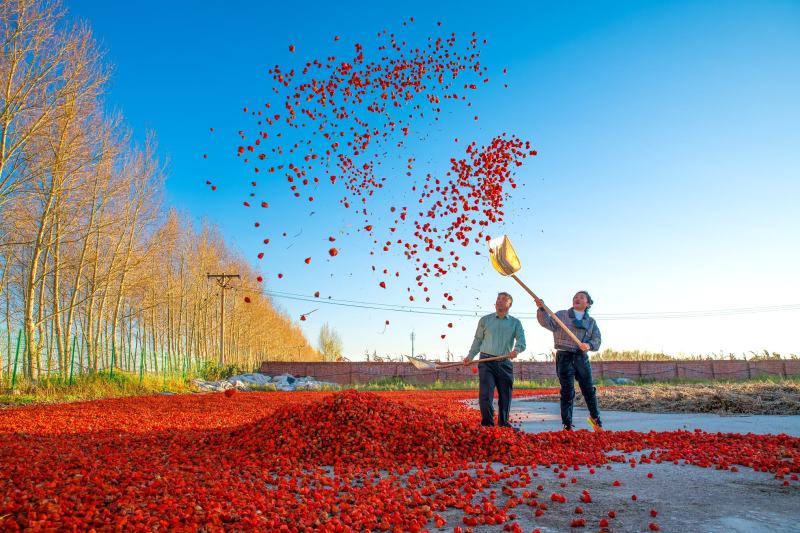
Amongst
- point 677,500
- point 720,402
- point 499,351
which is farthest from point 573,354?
point 720,402

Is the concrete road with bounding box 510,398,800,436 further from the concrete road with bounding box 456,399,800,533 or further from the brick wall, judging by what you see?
the brick wall

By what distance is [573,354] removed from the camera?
6.72 metres

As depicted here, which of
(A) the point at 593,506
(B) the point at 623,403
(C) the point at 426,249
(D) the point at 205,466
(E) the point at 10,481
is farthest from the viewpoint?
(B) the point at 623,403

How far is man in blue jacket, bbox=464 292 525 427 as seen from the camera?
6570 mm

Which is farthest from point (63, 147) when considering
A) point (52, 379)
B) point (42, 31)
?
point (52, 379)

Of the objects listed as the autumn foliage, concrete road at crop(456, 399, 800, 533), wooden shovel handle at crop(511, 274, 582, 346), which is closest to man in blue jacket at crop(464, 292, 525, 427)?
wooden shovel handle at crop(511, 274, 582, 346)

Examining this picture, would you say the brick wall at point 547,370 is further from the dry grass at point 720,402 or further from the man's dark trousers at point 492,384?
the man's dark trousers at point 492,384

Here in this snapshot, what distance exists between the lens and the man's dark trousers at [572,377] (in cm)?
666

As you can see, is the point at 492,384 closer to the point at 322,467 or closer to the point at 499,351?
the point at 499,351

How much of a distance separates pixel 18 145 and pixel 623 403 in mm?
15898

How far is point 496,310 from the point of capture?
6785 millimetres

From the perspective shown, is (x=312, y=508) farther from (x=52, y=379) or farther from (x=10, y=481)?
(x=52, y=379)

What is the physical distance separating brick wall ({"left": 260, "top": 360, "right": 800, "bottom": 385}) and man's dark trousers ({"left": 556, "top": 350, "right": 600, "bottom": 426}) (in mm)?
20228

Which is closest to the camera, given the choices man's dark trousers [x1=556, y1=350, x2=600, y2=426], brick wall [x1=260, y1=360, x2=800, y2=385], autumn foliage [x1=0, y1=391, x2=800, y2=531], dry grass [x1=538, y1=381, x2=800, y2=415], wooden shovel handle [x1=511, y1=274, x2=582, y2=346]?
autumn foliage [x1=0, y1=391, x2=800, y2=531]
